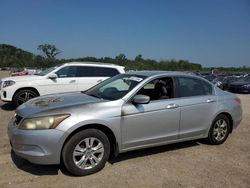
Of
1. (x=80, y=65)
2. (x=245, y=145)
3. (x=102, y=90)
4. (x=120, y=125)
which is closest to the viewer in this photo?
(x=120, y=125)

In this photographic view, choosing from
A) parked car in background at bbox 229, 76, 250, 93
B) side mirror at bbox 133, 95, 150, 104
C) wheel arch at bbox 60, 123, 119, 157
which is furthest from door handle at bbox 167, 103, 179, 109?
parked car in background at bbox 229, 76, 250, 93

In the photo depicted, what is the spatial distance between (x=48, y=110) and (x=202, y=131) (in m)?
3.00

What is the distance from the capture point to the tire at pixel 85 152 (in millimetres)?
4016

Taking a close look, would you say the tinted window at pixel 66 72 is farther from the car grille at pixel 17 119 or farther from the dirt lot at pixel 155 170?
the car grille at pixel 17 119

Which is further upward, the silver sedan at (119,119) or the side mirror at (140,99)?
the side mirror at (140,99)

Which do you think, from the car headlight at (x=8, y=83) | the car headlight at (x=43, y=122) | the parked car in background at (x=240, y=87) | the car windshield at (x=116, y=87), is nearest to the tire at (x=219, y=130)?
the car windshield at (x=116, y=87)

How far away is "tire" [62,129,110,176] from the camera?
158 inches

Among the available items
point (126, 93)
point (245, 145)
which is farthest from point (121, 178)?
point (245, 145)

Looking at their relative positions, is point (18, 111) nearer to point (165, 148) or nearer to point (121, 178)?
point (121, 178)

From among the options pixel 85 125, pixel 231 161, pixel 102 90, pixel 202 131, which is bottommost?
pixel 231 161

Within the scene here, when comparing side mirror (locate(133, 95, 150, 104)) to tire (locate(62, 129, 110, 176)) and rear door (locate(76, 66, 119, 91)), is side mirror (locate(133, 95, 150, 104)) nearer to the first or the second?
tire (locate(62, 129, 110, 176))

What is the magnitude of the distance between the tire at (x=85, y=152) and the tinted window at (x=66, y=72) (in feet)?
19.3

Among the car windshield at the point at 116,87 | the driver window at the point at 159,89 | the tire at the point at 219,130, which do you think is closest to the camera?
the car windshield at the point at 116,87

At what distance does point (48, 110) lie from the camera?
13.4ft
